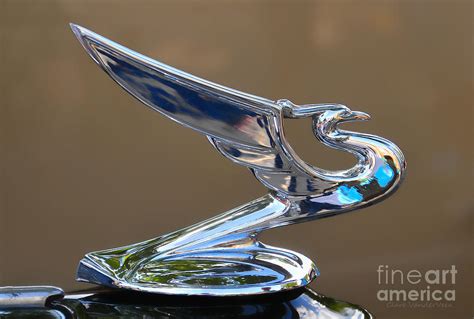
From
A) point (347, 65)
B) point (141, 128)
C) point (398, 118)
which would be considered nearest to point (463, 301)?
point (398, 118)

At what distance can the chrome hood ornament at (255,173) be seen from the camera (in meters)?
1.01

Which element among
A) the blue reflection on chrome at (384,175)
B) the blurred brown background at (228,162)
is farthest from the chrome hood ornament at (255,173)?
the blurred brown background at (228,162)

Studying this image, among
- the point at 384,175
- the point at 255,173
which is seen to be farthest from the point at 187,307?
the point at 384,175

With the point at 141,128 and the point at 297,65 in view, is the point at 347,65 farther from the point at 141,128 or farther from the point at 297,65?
the point at 141,128

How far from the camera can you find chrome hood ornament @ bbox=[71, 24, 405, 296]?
3.31 feet

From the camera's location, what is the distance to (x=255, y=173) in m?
1.07

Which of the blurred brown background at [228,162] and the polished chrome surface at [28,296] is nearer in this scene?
the polished chrome surface at [28,296]

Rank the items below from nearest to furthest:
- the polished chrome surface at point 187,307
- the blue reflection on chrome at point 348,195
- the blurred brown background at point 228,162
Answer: the polished chrome surface at point 187,307 < the blue reflection on chrome at point 348,195 < the blurred brown background at point 228,162

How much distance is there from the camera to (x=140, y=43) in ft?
8.04

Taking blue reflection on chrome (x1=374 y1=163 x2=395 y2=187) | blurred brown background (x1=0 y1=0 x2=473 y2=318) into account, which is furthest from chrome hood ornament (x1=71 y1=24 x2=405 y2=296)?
blurred brown background (x1=0 y1=0 x2=473 y2=318)

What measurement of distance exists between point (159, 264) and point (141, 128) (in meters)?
1.44

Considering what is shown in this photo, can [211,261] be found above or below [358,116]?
below

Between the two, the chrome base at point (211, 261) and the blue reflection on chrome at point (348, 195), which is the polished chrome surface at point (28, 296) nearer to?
the chrome base at point (211, 261)

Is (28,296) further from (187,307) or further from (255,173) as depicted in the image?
(255,173)
